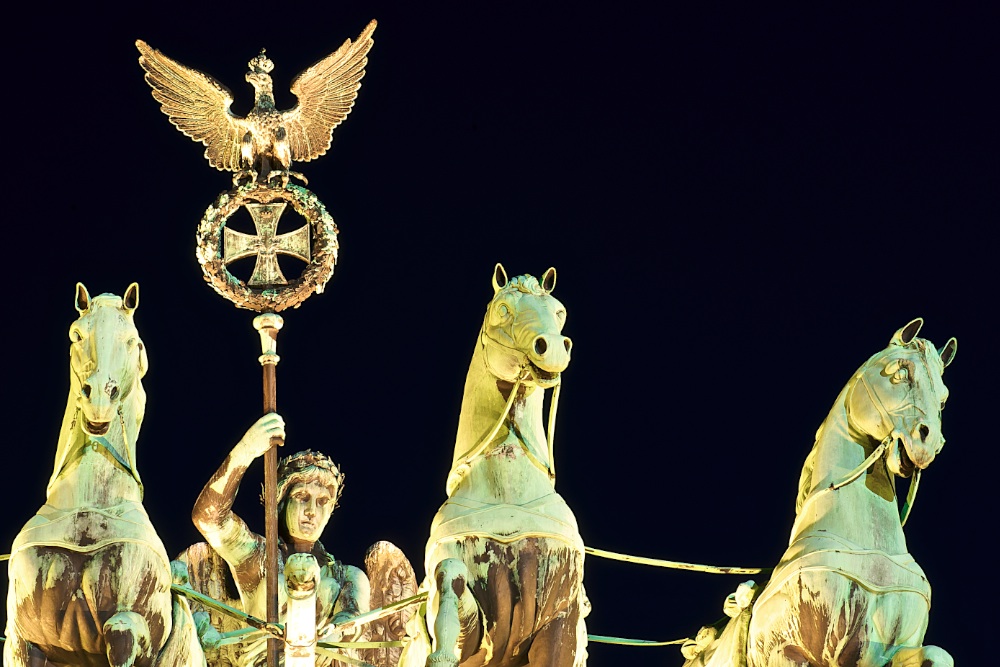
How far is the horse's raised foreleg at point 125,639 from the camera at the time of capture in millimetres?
6887

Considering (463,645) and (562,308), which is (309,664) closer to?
(463,645)

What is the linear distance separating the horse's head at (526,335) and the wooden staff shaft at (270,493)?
0.84 meters

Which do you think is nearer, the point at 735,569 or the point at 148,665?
the point at 148,665

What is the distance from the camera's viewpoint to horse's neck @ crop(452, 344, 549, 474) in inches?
285

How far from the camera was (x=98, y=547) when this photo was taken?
7.02 metres

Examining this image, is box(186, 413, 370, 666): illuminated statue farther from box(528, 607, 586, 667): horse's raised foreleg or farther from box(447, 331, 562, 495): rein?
box(528, 607, 586, 667): horse's raised foreleg

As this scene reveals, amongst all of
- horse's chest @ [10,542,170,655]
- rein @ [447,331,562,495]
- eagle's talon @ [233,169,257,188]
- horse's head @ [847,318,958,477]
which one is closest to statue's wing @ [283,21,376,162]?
eagle's talon @ [233,169,257,188]

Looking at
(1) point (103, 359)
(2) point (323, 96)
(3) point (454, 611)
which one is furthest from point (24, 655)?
(2) point (323, 96)

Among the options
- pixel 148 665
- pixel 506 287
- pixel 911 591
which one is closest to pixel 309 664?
pixel 148 665

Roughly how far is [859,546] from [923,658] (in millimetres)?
439

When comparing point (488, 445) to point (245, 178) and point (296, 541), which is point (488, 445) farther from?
point (245, 178)

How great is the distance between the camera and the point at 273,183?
A: 26.4ft

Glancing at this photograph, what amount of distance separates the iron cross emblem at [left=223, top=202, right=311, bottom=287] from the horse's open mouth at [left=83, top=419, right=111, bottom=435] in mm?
984

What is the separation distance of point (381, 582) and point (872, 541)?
82.5 inches
